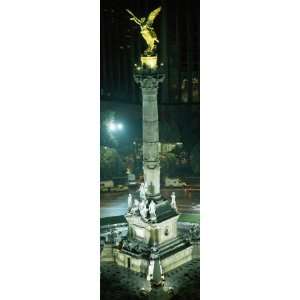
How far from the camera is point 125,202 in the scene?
5.42 meters

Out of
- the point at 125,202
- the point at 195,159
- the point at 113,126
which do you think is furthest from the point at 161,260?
the point at 113,126

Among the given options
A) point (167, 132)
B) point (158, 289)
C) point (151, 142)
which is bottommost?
point (158, 289)

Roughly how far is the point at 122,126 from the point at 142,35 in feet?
3.73

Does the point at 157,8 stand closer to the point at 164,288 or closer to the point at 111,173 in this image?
the point at 111,173

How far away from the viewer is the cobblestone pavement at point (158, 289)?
5.03m

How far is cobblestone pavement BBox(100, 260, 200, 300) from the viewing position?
503 centimetres

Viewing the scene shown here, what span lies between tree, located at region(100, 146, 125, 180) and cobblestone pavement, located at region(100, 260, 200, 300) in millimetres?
1091

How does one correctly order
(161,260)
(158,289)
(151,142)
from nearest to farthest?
(158,289) < (161,260) < (151,142)

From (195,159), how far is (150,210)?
904 millimetres

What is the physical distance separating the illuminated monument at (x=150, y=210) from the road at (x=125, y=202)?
0.27 ft

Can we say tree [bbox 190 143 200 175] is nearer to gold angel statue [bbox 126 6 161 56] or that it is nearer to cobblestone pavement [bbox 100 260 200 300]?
cobblestone pavement [bbox 100 260 200 300]

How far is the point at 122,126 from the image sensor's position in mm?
5312

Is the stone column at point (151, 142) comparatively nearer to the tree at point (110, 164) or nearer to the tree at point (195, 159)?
the tree at point (110, 164)

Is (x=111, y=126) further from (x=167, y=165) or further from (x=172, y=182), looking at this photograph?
(x=172, y=182)
